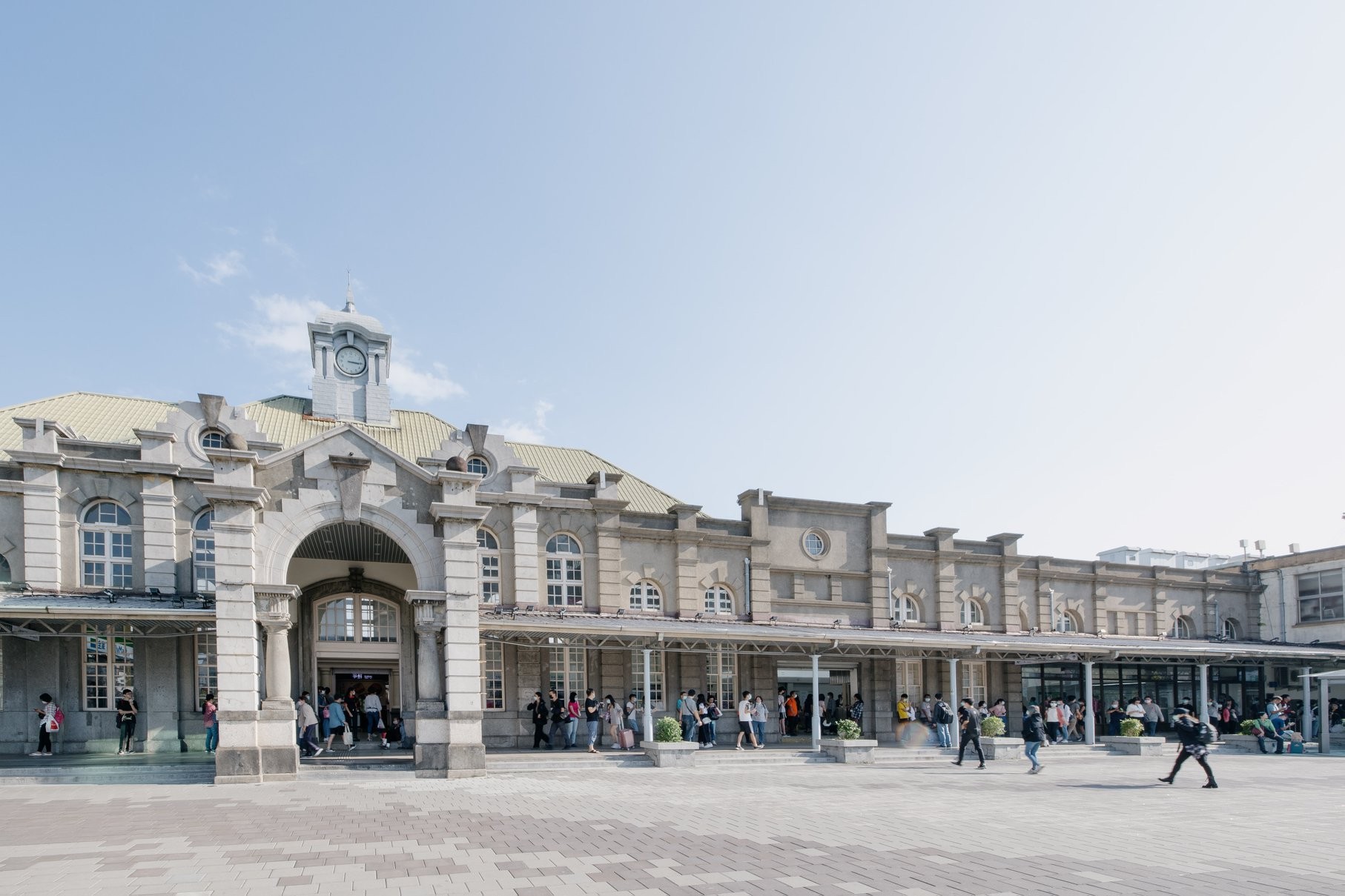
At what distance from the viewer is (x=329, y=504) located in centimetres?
1792

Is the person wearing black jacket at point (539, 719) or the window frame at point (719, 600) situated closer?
the person wearing black jacket at point (539, 719)

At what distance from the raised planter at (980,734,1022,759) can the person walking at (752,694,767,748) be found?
5480mm

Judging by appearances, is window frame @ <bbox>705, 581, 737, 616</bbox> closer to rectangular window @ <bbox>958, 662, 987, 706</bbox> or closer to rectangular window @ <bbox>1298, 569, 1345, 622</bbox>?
rectangular window @ <bbox>958, 662, 987, 706</bbox>

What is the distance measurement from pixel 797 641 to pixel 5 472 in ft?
64.0

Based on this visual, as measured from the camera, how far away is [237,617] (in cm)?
1684

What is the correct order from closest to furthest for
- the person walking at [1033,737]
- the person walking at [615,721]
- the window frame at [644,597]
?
the person walking at [1033,737] → the person walking at [615,721] → the window frame at [644,597]

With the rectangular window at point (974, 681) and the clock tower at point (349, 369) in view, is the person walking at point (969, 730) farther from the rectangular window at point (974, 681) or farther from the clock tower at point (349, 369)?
the clock tower at point (349, 369)

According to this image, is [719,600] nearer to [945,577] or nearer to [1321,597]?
[945,577]

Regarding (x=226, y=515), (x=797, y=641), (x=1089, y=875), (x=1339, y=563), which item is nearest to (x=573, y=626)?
(x=797, y=641)

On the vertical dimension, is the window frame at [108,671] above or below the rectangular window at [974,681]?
above

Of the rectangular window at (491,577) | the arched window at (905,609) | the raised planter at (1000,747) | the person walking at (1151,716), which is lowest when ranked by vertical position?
the person walking at (1151,716)

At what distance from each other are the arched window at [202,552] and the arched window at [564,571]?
27.9ft

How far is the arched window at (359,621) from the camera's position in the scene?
25.0m

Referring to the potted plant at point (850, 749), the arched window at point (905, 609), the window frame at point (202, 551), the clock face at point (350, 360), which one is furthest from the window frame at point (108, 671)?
the arched window at point (905, 609)
